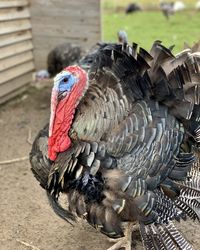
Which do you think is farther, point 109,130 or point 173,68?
point 173,68

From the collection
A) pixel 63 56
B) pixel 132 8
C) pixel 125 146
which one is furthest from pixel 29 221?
pixel 132 8

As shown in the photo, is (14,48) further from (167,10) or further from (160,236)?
(167,10)

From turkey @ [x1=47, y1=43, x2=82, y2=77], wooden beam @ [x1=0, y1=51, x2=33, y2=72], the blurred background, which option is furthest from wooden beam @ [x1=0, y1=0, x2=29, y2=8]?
the blurred background

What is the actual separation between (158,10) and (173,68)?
15302mm

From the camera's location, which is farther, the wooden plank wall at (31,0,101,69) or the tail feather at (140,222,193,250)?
the wooden plank wall at (31,0,101,69)

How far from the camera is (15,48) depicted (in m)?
5.59

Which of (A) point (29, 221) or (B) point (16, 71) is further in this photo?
(B) point (16, 71)

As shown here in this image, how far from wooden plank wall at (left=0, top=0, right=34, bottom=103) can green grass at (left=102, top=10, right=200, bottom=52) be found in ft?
10.8

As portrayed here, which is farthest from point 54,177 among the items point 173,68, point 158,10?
point 158,10

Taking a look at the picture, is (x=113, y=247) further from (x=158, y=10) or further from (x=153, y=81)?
(x=158, y=10)

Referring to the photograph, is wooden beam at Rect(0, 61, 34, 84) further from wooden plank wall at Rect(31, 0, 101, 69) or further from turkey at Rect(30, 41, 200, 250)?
turkey at Rect(30, 41, 200, 250)

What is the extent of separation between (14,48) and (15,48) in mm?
25

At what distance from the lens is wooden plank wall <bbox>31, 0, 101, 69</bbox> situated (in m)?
5.61

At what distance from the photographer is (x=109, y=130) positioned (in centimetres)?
226
